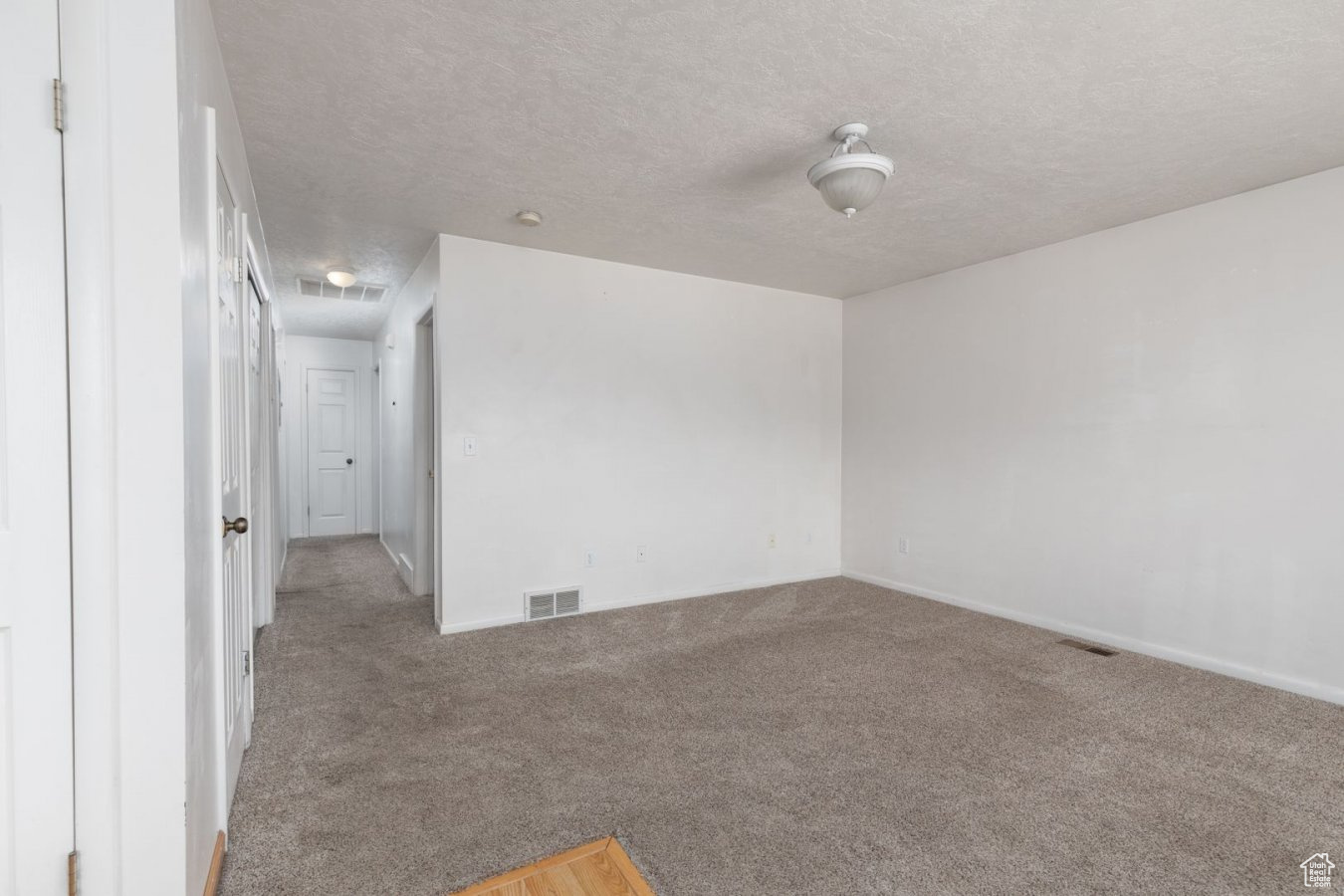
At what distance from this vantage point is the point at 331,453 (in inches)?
295

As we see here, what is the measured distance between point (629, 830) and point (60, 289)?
191 centimetres

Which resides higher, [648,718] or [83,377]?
[83,377]

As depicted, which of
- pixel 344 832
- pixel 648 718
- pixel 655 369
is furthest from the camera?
pixel 655 369

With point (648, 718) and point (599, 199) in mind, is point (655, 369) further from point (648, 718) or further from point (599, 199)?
point (648, 718)

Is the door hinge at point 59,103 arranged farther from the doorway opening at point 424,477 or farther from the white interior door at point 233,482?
the doorway opening at point 424,477

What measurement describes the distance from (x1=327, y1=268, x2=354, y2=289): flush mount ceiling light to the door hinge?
3.51m

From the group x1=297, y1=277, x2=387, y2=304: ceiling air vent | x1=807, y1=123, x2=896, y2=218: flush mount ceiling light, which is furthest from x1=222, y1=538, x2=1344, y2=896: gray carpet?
x1=297, y1=277, x2=387, y2=304: ceiling air vent

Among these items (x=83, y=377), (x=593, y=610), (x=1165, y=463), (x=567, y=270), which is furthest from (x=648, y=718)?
(x=1165, y=463)

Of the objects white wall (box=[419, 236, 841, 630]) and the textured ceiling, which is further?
white wall (box=[419, 236, 841, 630])

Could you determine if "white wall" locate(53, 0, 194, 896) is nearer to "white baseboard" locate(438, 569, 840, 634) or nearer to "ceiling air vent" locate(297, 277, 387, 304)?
"white baseboard" locate(438, 569, 840, 634)

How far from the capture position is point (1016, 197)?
310 centimetres

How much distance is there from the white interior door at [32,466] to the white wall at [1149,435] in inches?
175

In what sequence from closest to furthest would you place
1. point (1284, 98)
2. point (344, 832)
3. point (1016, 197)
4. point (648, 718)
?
point (344, 832) → point (1284, 98) → point (648, 718) → point (1016, 197)

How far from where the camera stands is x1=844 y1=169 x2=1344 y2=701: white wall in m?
Result: 2.87
